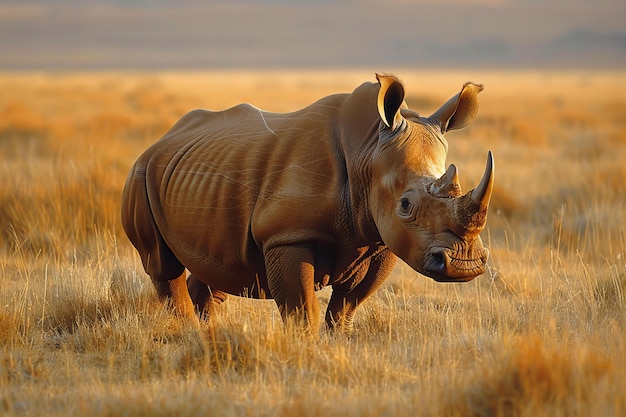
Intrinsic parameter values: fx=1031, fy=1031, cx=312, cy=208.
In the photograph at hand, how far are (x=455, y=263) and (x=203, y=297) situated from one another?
2.58 m

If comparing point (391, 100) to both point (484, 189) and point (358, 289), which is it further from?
point (358, 289)

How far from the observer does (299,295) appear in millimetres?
5512

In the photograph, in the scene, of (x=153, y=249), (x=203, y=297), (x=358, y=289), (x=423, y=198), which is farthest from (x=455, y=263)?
(x=203, y=297)

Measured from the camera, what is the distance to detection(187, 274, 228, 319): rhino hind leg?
693 centimetres

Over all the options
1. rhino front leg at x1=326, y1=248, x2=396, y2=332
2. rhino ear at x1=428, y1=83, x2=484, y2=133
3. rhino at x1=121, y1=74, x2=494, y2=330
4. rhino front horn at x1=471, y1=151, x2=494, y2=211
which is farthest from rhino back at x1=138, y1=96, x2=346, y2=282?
rhino front horn at x1=471, y1=151, x2=494, y2=211

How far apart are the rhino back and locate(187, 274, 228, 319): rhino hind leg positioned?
30.3 inches

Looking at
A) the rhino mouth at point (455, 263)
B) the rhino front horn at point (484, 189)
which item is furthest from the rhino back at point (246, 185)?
the rhino front horn at point (484, 189)

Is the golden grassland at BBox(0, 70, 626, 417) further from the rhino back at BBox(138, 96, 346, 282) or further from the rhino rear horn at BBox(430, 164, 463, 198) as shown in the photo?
the rhino rear horn at BBox(430, 164, 463, 198)

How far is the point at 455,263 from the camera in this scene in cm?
487

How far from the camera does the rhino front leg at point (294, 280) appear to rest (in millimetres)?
5465

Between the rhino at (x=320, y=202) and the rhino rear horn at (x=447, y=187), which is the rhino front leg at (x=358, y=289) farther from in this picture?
the rhino rear horn at (x=447, y=187)

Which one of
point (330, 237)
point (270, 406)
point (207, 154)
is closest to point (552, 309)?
point (330, 237)

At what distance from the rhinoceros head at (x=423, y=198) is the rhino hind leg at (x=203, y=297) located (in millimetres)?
1972

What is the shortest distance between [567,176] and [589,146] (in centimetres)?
603
